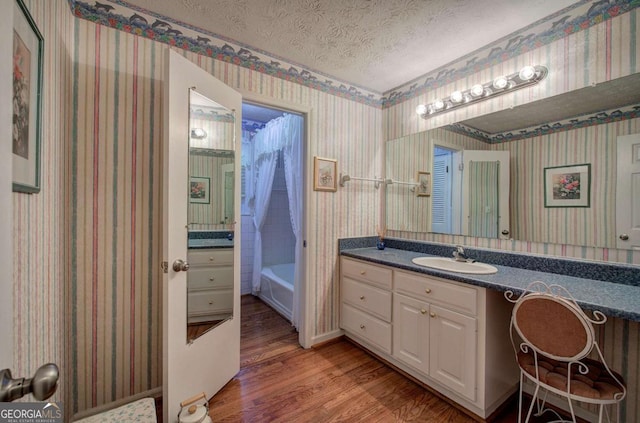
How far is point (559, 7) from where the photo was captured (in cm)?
160

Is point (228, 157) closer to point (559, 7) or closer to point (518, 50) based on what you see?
point (518, 50)

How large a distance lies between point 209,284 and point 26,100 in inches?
48.6

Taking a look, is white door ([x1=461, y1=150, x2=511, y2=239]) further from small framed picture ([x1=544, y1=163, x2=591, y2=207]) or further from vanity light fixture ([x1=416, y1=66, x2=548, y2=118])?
vanity light fixture ([x1=416, y1=66, x2=548, y2=118])

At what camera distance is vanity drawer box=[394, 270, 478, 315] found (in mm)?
1564

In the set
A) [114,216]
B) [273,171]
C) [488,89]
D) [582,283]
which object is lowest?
[582,283]

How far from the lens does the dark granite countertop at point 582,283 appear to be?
3.74 ft

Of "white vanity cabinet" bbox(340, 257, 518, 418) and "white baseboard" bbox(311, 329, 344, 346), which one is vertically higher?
"white vanity cabinet" bbox(340, 257, 518, 418)

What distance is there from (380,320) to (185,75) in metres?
2.15

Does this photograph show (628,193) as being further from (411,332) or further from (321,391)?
(321,391)

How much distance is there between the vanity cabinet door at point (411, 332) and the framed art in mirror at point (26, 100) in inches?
80.7

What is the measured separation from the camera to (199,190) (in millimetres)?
1651

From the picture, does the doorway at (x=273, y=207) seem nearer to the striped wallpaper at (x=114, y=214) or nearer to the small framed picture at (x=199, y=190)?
the small framed picture at (x=199, y=190)

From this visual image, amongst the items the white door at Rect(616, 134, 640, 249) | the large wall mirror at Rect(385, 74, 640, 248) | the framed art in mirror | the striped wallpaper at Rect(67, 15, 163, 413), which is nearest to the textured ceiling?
the striped wallpaper at Rect(67, 15, 163, 413)

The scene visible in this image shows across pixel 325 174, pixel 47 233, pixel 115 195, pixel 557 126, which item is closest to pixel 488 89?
pixel 557 126
